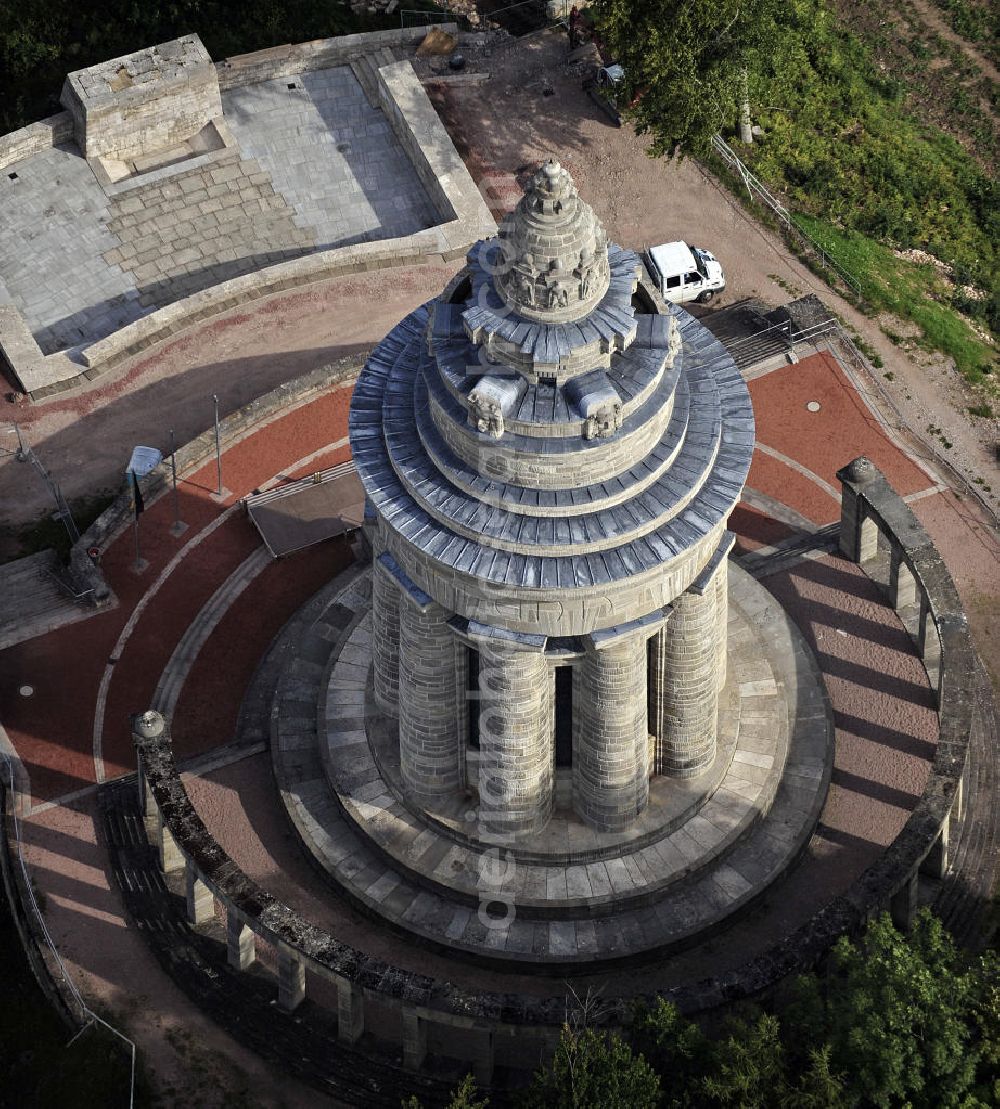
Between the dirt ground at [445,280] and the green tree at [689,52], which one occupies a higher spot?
the green tree at [689,52]

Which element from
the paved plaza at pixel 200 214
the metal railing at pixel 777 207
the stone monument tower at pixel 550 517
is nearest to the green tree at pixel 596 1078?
the stone monument tower at pixel 550 517

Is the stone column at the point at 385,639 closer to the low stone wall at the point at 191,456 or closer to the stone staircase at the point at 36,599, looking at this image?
the low stone wall at the point at 191,456

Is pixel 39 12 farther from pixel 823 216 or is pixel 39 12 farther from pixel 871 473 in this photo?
pixel 871 473

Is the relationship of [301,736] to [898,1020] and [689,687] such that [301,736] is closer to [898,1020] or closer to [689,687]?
[689,687]

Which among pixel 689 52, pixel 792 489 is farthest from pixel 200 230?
pixel 792 489

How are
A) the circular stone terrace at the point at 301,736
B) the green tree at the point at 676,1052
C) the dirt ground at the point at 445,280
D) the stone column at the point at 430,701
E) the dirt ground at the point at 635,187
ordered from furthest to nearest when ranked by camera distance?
the dirt ground at the point at 635,187, the dirt ground at the point at 445,280, the circular stone terrace at the point at 301,736, the stone column at the point at 430,701, the green tree at the point at 676,1052

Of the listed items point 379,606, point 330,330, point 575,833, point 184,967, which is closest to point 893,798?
point 575,833

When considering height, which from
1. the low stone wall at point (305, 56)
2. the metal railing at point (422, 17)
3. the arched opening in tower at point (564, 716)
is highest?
the low stone wall at point (305, 56)

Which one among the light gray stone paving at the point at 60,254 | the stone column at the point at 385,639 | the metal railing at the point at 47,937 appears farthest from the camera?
the light gray stone paving at the point at 60,254
